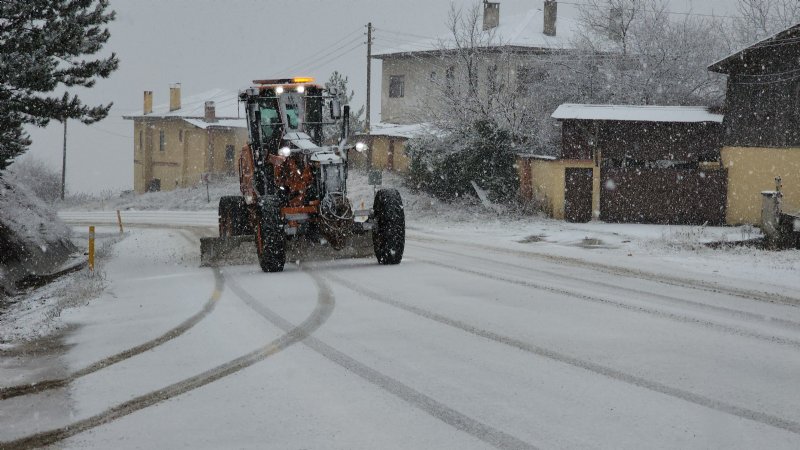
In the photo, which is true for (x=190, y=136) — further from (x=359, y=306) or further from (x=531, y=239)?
(x=359, y=306)

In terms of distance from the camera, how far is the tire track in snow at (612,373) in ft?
21.5

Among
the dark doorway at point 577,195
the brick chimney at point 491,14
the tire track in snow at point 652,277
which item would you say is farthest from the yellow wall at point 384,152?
the tire track in snow at point 652,277

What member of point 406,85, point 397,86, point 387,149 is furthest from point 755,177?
point 397,86

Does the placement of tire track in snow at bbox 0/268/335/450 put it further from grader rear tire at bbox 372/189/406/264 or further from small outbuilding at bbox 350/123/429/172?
small outbuilding at bbox 350/123/429/172

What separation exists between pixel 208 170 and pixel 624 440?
57.4 metres

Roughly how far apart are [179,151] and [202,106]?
19.0 ft

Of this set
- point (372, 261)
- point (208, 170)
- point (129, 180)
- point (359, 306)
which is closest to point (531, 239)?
point (372, 261)

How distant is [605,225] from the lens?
2631cm

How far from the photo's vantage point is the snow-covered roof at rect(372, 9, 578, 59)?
4588cm

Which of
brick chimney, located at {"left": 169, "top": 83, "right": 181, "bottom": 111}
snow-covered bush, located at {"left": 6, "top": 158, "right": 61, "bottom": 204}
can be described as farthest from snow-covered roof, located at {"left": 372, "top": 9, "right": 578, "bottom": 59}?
snow-covered bush, located at {"left": 6, "top": 158, "right": 61, "bottom": 204}

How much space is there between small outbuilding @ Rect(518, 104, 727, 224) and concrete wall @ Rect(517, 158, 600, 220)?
0.11ft

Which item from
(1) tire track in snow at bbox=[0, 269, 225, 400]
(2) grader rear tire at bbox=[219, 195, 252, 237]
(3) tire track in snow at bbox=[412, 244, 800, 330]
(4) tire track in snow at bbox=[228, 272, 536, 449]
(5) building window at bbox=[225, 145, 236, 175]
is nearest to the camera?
(4) tire track in snow at bbox=[228, 272, 536, 449]

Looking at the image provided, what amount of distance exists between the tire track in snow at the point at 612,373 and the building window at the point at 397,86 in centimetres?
4264

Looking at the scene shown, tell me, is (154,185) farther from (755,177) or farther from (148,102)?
(755,177)
